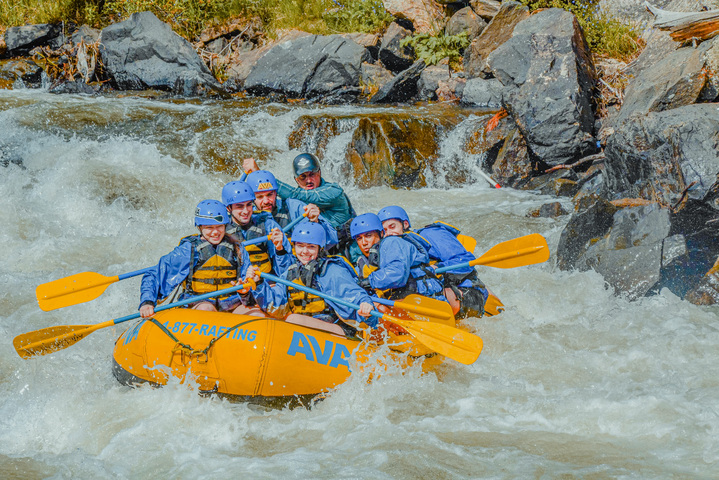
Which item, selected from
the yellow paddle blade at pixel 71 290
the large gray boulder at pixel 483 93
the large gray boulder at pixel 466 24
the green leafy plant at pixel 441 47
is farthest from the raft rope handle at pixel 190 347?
the large gray boulder at pixel 466 24

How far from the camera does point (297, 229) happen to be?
4.33 metres

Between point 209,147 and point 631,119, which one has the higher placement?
point 631,119

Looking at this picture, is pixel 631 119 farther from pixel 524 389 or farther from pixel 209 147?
pixel 209 147

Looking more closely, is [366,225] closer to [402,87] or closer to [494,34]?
[402,87]

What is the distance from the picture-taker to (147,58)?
1229 centimetres

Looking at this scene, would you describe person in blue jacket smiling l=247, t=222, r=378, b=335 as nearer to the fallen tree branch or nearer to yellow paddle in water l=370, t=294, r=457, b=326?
yellow paddle in water l=370, t=294, r=457, b=326

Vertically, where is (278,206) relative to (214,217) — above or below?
below

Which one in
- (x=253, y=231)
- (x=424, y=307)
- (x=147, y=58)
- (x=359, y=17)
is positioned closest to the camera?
(x=424, y=307)

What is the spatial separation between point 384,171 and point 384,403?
5.35 metres

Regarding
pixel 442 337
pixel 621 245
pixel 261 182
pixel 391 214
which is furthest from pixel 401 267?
pixel 621 245

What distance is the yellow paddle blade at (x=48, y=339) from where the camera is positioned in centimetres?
408

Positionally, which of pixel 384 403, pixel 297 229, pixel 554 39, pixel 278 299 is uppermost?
pixel 554 39

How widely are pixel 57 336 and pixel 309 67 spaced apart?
348 inches

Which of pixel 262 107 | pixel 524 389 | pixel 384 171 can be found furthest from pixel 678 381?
pixel 262 107
